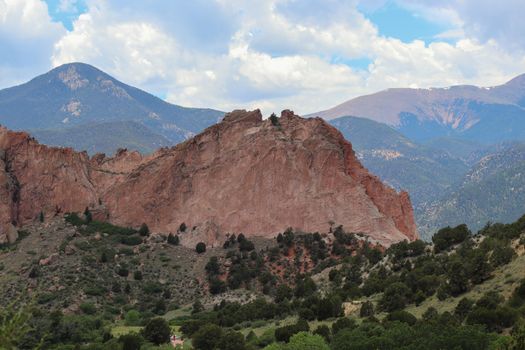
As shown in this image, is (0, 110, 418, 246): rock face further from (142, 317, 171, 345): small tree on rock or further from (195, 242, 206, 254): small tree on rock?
(142, 317, 171, 345): small tree on rock

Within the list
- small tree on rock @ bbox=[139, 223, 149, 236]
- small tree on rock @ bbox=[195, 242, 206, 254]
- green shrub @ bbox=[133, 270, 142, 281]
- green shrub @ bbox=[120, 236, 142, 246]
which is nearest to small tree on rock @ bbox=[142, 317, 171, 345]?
green shrub @ bbox=[133, 270, 142, 281]

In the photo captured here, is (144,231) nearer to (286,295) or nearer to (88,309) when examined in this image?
(88,309)

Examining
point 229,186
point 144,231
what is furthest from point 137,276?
point 229,186

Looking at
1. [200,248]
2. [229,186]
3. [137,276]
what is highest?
[229,186]

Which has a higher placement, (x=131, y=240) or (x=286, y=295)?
(x=131, y=240)

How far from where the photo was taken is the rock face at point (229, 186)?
106 metres

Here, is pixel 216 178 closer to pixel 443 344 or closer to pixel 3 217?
pixel 3 217

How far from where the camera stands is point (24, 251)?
9775 cm

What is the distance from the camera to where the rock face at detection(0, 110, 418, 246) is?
105562 mm

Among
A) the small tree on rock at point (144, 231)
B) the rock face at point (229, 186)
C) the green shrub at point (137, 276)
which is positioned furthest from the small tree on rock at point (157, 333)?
the small tree on rock at point (144, 231)

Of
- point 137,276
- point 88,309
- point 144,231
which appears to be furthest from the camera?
point 144,231

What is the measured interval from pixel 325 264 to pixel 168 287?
2180 centimetres

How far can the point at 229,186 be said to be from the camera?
361 feet

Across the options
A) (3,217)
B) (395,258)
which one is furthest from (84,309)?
(395,258)
